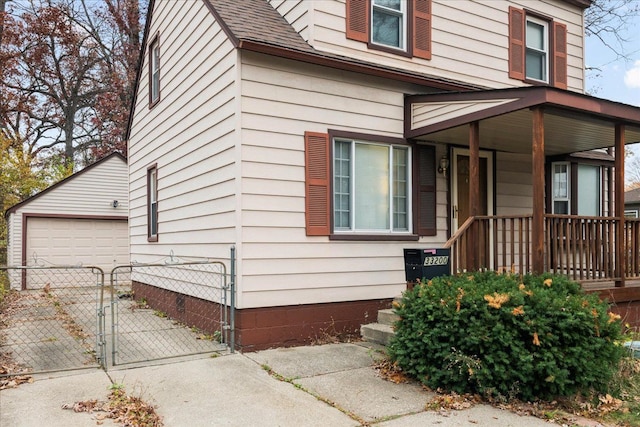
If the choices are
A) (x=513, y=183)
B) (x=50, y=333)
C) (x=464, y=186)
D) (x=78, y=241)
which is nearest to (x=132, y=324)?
(x=50, y=333)

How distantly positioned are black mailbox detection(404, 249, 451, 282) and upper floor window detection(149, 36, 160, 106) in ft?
20.4

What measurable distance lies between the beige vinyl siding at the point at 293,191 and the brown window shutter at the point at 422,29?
1.18m

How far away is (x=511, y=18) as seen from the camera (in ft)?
30.0

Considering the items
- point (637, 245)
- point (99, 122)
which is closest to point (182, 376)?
point (637, 245)

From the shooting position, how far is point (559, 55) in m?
9.68

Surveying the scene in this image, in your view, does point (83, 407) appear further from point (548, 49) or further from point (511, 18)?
point (548, 49)

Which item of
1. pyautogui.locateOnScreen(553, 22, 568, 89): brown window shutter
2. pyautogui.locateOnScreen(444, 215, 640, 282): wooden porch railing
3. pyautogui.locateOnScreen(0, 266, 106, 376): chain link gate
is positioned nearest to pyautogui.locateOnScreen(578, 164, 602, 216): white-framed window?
pyautogui.locateOnScreen(553, 22, 568, 89): brown window shutter

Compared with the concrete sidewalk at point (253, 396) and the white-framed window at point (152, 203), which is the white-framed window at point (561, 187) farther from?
the white-framed window at point (152, 203)

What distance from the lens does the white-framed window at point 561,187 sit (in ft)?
31.6

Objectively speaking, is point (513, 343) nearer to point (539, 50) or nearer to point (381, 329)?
point (381, 329)

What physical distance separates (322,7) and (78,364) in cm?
556

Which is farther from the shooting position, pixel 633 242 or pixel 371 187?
pixel 371 187

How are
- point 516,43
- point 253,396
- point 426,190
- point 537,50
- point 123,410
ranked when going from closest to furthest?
point 123,410
point 253,396
point 426,190
point 516,43
point 537,50

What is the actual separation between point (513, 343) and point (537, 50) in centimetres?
717
